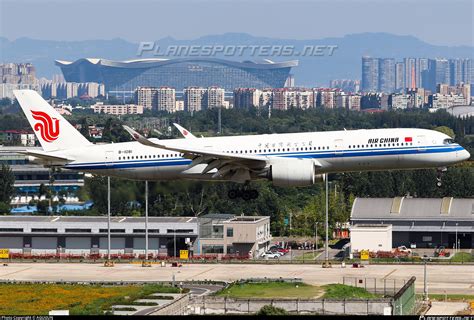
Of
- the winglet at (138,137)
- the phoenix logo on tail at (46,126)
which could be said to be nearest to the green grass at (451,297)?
the winglet at (138,137)

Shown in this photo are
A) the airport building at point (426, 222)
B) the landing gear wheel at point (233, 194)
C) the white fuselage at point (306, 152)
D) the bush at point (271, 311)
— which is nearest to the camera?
the bush at point (271, 311)

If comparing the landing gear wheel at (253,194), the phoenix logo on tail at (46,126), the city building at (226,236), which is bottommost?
the city building at (226,236)

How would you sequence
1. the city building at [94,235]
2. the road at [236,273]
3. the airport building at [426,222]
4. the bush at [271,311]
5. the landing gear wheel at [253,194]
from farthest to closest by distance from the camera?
the airport building at [426,222], the city building at [94,235], the road at [236,273], the landing gear wheel at [253,194], the bush at [271,311]

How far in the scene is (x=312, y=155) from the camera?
→ 277 ft

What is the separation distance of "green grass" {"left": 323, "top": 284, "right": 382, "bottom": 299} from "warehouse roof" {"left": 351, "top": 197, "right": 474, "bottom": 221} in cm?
5073

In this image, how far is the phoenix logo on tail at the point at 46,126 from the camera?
91000mm

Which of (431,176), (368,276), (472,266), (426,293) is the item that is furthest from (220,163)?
(431,176)

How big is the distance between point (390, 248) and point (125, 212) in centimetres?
3063

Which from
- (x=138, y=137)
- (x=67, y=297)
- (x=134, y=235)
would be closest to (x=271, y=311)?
(x=138, y=137)

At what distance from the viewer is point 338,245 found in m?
148

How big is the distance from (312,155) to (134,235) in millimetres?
58300

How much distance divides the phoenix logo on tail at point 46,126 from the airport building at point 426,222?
58.7 meters

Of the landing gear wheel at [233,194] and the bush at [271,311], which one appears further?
the landing gear wheel at [233,194]

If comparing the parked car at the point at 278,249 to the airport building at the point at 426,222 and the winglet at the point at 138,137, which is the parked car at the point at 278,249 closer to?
the airport building at the point at 426,222
